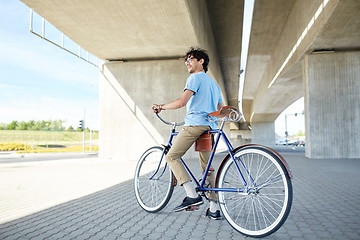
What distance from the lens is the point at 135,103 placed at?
44.2 ft

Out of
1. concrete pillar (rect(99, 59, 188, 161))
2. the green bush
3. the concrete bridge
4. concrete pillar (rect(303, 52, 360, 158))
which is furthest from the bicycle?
the green bush

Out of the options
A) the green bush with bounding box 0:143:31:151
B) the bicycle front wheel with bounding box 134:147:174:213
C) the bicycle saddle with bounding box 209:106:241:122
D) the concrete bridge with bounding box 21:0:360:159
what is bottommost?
the green bush with bounding box 0:143:31:151

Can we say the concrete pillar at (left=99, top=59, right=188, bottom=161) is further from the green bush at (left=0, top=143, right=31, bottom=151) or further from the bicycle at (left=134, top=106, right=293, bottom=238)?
the green bush at (left=0, top=143, right=31, bottom=151)

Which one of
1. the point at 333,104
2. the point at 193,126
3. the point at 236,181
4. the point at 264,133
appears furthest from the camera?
the point at 264,133

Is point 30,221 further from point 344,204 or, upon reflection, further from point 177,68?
point 177,68

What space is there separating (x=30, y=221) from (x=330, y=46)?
12.9 metres

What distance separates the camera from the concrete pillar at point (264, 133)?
1618 inches

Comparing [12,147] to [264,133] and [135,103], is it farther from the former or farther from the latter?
[264,133]

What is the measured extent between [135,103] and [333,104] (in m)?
9.03

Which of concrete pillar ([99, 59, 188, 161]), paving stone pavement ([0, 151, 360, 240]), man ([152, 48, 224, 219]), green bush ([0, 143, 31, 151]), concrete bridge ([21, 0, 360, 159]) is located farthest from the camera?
green bush ([0, 143, 31, 151])

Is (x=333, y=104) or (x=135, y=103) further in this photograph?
(x=135, y=103)

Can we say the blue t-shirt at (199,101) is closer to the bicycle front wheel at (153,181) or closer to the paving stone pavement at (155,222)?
the bicycle front wheel at (153,181)

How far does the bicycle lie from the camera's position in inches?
95.2

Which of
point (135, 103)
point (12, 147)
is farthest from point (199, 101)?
point (12, 147)
